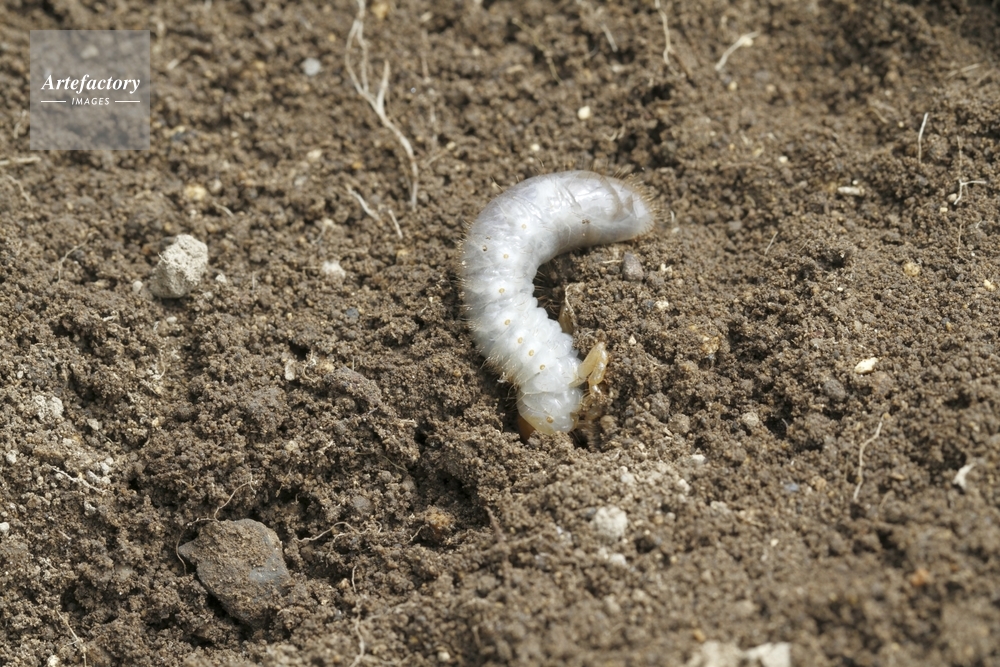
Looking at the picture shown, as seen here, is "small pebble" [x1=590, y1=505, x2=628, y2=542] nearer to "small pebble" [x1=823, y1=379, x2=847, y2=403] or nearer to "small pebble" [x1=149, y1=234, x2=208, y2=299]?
"small pebble" [x1=823, y1=379, x2=847, y2=403]

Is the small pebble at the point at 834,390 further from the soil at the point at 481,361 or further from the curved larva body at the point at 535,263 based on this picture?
the curved larva body at the point at 535,263

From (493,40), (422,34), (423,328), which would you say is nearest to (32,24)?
(422,34)

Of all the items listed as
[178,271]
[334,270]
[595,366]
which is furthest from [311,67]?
[595,366]

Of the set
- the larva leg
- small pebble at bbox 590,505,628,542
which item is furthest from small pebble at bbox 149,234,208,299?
small pebble at bbox 590,505,628,542

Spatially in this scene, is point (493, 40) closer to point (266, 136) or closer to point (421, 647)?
point (266, 136)

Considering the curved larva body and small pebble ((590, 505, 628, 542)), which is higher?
the curved larva body

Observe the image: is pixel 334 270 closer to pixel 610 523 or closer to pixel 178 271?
pixel 178 271

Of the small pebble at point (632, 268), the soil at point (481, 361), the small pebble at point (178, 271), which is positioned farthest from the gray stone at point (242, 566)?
the small pebble at point (632, 268)
